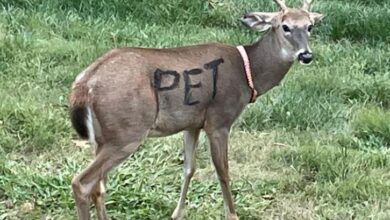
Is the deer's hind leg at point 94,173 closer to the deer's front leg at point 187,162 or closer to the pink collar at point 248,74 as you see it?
the deer's front leg at point 187,162

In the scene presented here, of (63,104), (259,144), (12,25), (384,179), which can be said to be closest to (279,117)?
(259,144)

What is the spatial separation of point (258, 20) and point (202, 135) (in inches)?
46.0

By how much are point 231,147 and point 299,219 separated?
1.06 meters

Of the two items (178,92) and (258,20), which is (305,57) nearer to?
(258,20)

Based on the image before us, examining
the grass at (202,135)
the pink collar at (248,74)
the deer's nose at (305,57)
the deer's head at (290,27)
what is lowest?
the grass at (202,135)

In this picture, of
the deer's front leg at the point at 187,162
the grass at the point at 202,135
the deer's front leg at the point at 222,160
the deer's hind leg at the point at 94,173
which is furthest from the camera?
the grass at the point at 202,135

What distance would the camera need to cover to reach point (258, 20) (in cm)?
571

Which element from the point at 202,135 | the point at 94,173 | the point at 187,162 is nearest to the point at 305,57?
the point at 187,162

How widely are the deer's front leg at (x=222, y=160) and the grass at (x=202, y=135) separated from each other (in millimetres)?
139

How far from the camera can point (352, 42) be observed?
912 cm

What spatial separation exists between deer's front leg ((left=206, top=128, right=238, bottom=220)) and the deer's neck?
0.45 meters

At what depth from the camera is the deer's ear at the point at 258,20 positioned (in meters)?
5.71

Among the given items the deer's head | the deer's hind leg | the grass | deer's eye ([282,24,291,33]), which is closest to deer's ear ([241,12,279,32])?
the deer's head

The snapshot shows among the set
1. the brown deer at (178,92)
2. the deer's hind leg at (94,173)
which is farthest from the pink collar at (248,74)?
the deer's hind leg at (94,173)
